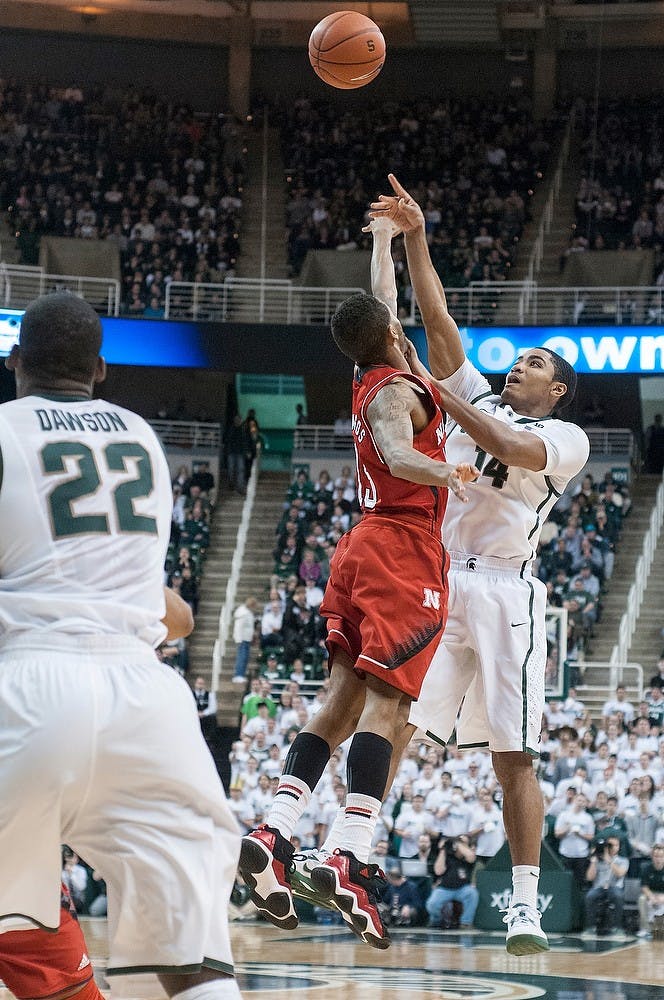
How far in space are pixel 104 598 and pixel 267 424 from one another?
2614 centimetres

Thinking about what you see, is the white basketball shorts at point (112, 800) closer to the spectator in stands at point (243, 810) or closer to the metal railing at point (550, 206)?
the spectator in stands at point (243, 810)

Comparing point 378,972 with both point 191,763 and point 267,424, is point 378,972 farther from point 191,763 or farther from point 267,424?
point 267,424

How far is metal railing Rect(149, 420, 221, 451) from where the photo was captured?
2778 centimetres

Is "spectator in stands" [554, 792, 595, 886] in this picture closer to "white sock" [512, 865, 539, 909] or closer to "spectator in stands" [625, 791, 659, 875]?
"spectator in stands" [625, 791, 659, 875]

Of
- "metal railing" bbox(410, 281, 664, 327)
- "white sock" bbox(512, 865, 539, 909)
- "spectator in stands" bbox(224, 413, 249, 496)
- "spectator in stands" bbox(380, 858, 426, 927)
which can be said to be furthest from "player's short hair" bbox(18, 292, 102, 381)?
"spectator in stands" bbox(224, 413, 249, 496)

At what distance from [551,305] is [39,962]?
899 inches

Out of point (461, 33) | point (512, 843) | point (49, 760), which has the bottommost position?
point (512, 843)

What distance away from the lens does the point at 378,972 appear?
29.4 ft

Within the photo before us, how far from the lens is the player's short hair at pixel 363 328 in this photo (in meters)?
5.99

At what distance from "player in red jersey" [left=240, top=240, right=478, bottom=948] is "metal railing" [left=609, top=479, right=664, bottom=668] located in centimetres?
1248

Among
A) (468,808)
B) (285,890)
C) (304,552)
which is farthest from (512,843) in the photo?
(304,552)

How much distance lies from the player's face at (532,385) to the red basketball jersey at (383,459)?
2.86 ft

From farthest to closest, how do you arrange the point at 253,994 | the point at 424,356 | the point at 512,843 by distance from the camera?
the point at 424,356
the point at 253,994
the point at 512,843

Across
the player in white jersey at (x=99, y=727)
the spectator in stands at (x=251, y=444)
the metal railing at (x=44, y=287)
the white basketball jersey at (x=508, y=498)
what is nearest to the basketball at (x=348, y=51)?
the white basketball jersey at (x=508, y=498)
